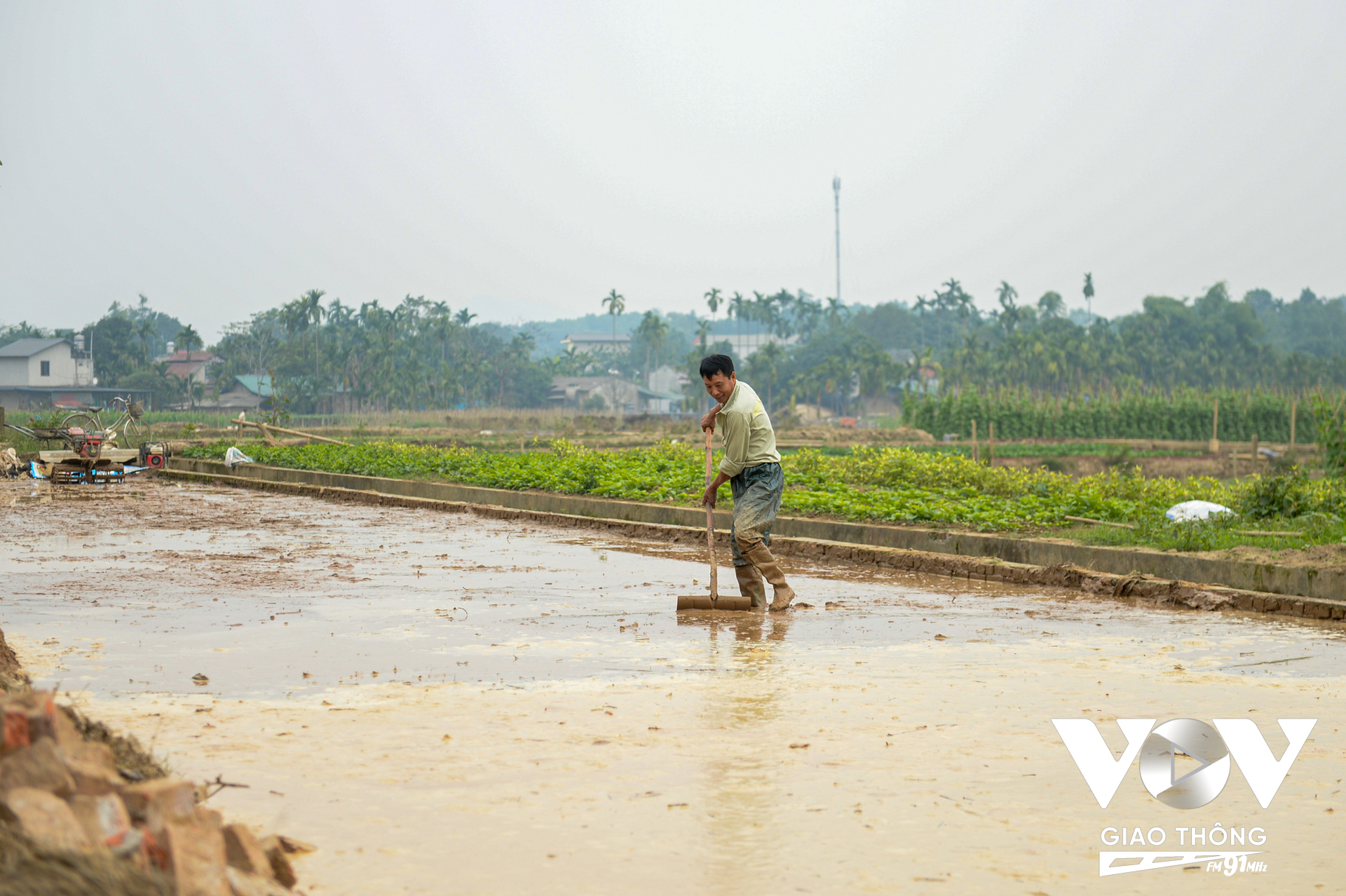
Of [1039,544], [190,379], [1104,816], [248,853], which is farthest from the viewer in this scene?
[190,379]

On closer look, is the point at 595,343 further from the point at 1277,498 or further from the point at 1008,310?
the point at 1277,498

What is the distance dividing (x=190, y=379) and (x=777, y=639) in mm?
96913

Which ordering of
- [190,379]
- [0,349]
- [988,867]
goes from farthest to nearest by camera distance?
[190,379]
[0,349]
[988,867]

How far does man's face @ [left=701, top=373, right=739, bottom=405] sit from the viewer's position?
10.3 m

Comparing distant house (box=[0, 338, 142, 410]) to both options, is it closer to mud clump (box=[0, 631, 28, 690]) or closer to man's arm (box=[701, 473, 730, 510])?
man's arm (box=[701, 473, 730, 510])

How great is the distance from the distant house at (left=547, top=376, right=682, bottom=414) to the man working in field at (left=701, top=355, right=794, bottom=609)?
9990 cm

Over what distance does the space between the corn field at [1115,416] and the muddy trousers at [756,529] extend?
5413 centimetres

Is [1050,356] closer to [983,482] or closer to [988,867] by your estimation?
[983,482]

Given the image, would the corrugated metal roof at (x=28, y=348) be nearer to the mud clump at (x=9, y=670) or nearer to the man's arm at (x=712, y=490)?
the man's arm at (x=712, y=490)

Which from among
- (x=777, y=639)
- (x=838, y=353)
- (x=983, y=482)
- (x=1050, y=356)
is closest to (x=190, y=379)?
(x=838, y=353)

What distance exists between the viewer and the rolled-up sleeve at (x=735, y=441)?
33.8ft

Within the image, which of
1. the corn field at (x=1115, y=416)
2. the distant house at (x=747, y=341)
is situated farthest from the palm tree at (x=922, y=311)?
the corn field at (x=1115, y=416)

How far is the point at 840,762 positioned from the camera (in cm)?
568

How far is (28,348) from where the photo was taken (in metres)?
85.6
